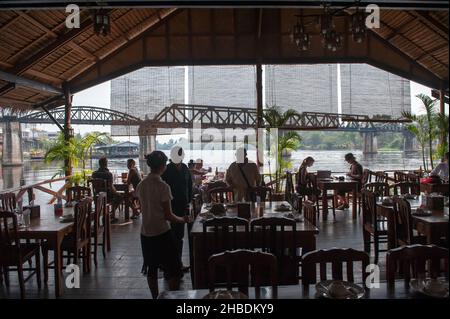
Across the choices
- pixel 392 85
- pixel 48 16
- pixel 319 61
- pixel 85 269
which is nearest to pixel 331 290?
pixel 85 269

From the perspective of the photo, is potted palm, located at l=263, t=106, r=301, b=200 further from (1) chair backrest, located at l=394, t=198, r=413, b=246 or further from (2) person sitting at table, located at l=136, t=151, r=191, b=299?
(2) person sitting at table, located at l=136, t=151, r=191, b=299

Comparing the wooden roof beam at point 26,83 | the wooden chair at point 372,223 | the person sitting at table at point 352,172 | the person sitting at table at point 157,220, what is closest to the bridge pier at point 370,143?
the person sitting at table at point 352,172

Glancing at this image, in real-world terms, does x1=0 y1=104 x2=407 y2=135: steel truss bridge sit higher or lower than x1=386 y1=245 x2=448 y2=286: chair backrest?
higher

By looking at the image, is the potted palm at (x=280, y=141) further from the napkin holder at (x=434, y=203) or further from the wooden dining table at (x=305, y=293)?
the wooden dining table at (x=305, y=293)

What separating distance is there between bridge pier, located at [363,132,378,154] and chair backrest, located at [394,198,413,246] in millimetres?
8236

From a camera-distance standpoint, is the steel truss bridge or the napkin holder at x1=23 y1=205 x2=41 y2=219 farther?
the steel truss bridge

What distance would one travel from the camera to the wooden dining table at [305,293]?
1.92m

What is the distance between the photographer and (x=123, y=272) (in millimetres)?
4625

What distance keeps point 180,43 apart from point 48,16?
3.68 meters

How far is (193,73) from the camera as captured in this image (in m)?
10.4

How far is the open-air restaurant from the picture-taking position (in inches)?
A: 159

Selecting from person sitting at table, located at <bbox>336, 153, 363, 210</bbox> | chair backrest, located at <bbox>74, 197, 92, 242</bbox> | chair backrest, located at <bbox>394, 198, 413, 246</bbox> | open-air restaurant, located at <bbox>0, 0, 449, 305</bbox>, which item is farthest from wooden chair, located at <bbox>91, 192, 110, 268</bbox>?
person sitting at table, located at <bbox>336, 153, 363, 210</bbox>

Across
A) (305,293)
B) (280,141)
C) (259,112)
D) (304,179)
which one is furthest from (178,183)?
(259,112)

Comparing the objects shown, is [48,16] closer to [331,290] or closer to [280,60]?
[280,60]
